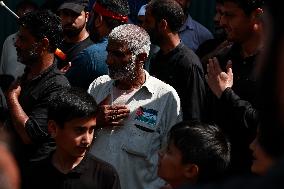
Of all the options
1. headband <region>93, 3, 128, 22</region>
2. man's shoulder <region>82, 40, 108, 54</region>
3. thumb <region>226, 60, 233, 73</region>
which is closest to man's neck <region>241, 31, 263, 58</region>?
thumb <region>226, 60, 233, 73</region>

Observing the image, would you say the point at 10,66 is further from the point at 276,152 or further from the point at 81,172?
the point at 276,152

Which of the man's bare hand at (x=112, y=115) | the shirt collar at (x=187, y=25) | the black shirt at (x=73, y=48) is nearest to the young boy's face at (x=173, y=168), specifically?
the man's bare hand at (x=112, y=115)

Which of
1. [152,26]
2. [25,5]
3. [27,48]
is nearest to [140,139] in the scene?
[27,48]

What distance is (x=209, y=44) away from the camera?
5.93 m

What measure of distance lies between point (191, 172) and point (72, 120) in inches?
36.5

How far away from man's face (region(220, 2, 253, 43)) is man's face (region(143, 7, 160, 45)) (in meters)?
1.02

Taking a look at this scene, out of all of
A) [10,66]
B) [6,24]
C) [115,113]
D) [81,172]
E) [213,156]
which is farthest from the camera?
[6,24]

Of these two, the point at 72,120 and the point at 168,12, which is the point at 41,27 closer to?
the point at 168,12

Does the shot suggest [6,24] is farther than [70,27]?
Yes

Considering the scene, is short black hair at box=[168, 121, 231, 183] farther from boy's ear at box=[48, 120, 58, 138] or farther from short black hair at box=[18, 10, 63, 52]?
short black hair at box=[18, 10, 63, 52]

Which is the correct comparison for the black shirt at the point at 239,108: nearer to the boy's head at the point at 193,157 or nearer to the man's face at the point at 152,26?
the boy's head at the point at 193,157

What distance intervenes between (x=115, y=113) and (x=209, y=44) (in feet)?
6.42

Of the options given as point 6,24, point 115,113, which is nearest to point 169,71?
point 115,113

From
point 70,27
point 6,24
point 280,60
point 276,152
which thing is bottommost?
point 6,24
